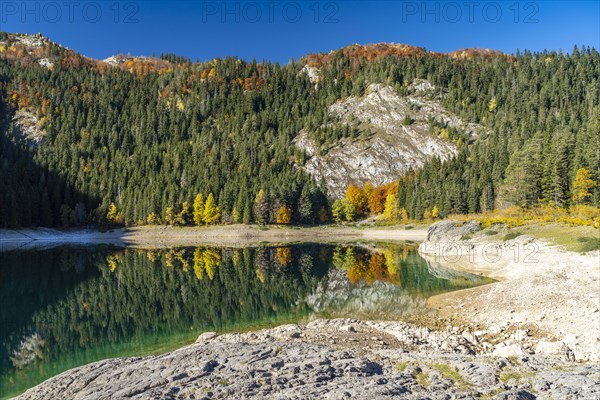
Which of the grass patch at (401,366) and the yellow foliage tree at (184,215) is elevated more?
the yellow foliage tree at (184,215)

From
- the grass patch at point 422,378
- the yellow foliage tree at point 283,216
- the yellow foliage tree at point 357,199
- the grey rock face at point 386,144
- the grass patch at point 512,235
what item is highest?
the grey rock face at point 386,144

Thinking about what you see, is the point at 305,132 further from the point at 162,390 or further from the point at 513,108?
the point at 162,390

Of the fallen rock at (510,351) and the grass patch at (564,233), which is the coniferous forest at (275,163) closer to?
the grass patch at (564,233)

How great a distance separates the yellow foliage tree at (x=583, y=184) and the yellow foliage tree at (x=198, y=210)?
95.1 meters

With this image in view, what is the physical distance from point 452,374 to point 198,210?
11292cm

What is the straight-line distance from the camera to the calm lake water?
22.6 metres

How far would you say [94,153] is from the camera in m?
173

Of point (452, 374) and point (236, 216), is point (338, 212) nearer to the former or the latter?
point (236, 216)

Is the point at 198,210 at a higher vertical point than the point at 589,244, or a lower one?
higher

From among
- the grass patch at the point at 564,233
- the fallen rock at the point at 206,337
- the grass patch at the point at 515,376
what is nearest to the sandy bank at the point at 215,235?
the grass patch at the point at 564,233

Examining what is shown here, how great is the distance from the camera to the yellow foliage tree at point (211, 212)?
118 metres

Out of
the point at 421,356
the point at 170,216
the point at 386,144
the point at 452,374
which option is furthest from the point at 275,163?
the point at 452,374

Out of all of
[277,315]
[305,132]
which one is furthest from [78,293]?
[305,132]

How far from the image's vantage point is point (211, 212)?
4653 inches
